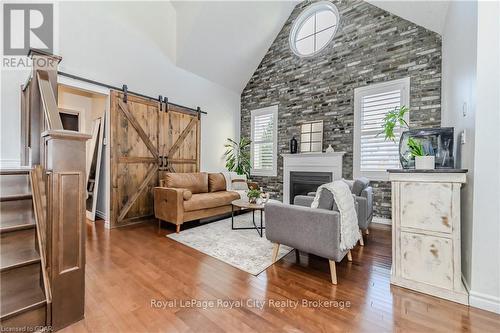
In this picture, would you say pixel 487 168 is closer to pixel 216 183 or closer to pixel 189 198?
pixel 189 198

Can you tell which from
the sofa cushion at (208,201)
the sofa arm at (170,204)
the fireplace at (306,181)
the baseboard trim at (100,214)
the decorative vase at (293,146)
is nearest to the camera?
the sofa arm at (170,204)

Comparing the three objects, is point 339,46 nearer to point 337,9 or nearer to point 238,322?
point 337,9

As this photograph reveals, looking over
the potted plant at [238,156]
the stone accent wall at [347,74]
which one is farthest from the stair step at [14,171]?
the stone accent wall at [347,74]

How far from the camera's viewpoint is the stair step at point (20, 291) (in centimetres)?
138

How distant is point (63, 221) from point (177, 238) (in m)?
1.96

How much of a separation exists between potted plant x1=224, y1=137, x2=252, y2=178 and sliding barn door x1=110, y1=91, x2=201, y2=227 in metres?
1.40

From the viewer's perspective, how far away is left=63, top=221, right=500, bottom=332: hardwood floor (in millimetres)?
1564

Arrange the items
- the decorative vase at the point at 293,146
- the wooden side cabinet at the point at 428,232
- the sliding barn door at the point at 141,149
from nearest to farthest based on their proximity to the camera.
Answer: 1. the wooden side cabinet at the point at 428,232
2. the sliding barn door at the point at 141,149
3. the decorative vase at the point at 293,146

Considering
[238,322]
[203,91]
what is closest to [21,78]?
[203,91]

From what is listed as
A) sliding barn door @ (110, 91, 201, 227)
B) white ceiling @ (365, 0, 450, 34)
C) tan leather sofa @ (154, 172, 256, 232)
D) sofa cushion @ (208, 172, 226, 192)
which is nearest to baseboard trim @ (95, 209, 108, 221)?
sliding barn door @ (110, 91, 201, 227)

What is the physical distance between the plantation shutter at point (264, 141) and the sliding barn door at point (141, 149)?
6.58 feet

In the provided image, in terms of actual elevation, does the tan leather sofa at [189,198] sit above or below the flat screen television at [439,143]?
below

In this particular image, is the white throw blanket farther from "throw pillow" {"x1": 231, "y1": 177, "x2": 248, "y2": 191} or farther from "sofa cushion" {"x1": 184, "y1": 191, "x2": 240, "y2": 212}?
"throw pillow" {"x1": 231, "y1": 177, "x2": 248, "y2": 191}

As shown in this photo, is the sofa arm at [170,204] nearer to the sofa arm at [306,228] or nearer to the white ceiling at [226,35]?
the sofa arm at [306,228]
